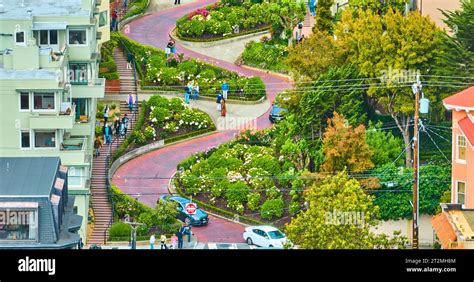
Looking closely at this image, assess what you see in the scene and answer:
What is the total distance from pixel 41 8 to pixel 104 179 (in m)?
7.40

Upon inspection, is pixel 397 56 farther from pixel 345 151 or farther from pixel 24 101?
pixel 24 101

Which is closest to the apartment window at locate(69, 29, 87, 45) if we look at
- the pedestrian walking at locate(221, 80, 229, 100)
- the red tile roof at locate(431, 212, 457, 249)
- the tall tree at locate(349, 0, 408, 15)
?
the pedestrian walking at locate(221, 80, 229, 100)

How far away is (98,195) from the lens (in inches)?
1903

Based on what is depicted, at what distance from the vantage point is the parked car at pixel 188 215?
150 ft

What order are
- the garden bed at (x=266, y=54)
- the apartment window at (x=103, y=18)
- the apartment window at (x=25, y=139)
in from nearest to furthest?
the apartment window at (x=25, y=139)
the apartment window at (x=103, y=18)
the garden bed at (x=266, y=54)

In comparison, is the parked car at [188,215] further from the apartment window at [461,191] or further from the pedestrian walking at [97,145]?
the apartment window at [461,191]

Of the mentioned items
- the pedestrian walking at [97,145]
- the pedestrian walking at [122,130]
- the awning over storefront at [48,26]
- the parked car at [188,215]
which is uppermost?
the awning over storefront at [48,26]

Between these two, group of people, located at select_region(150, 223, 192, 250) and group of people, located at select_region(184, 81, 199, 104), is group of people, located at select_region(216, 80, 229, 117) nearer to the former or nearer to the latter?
group of people, located at select_region(184, 81, 199, 104)

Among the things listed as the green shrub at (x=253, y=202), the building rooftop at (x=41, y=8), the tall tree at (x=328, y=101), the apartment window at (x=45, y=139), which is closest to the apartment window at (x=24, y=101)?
the apartment window at (x=45, y=139)

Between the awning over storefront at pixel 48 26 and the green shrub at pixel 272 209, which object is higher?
the awning over storefront at pixel 48 26

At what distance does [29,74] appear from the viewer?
44438 mm

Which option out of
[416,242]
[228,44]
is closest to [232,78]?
[228,44]

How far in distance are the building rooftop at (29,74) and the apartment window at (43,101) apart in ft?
2.17
